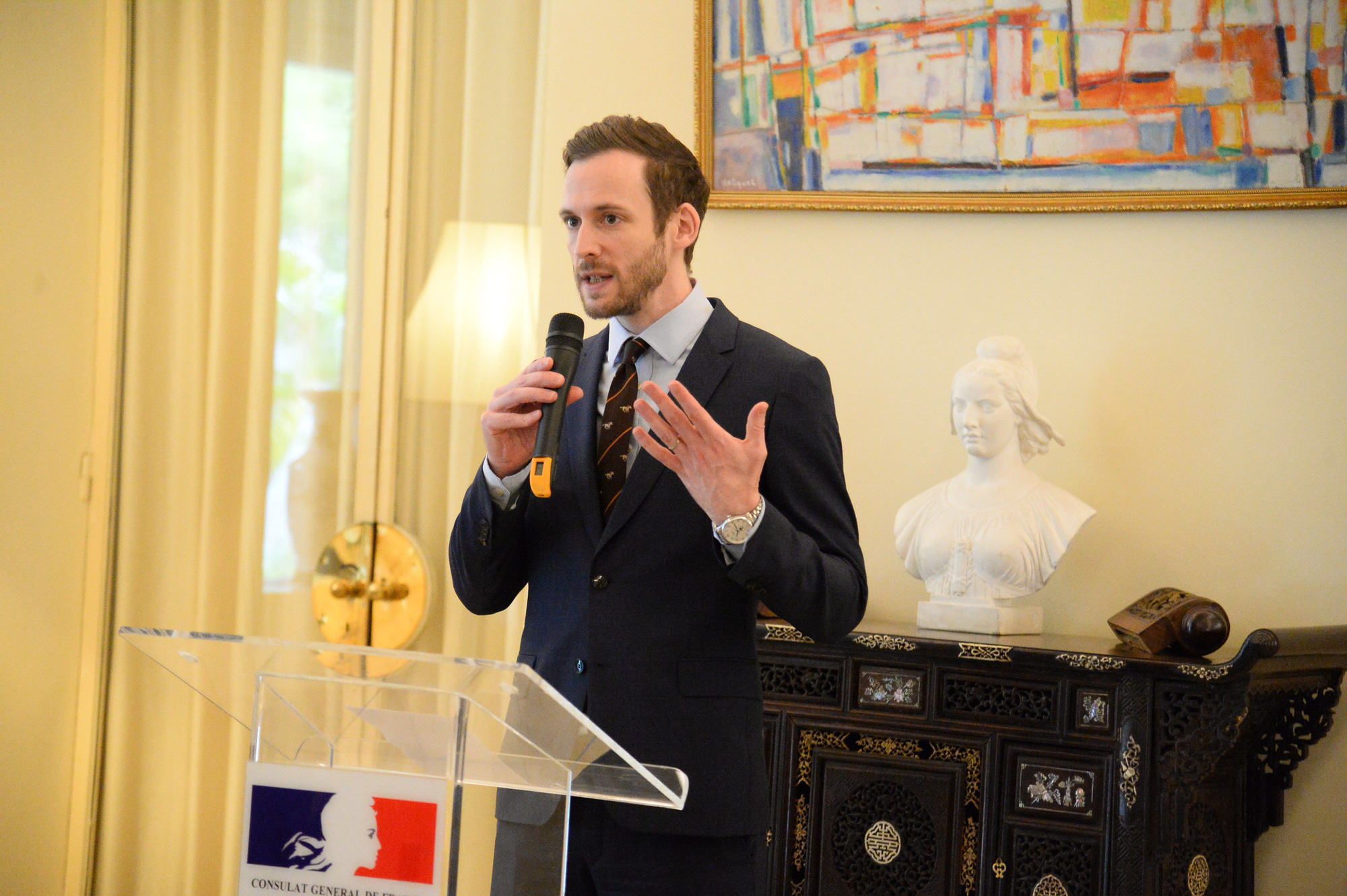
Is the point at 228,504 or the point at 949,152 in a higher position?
the point at 949,152

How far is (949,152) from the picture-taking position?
10.4 feet

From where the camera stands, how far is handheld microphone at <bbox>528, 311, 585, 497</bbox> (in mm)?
1393

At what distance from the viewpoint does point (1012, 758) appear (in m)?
2.47

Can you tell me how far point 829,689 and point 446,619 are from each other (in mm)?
1514

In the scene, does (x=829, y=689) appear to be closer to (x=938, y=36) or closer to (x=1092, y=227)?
(x=1092, y=227)

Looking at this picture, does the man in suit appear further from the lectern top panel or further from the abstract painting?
the abstract painting

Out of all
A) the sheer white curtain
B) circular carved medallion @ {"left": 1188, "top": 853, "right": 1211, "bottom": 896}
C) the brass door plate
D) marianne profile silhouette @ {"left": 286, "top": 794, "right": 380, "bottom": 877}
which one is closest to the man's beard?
marianne profile silhouette @ {"left": 286, "top": 794, "right": 380, "bottom": 877}

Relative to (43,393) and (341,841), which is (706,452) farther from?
(43,393)

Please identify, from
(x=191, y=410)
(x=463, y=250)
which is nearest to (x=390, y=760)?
(x=463, y=250)

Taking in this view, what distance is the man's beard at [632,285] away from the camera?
167 centimetres

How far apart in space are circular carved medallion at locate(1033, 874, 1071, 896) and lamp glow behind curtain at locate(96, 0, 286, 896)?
2468 mm

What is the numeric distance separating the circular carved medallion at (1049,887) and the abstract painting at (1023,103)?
67.2 inches

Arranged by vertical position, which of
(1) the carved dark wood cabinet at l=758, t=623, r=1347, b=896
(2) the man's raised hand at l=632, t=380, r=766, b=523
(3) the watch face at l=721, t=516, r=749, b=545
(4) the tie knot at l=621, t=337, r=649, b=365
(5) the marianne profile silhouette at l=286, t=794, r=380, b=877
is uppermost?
(4) the tie knot at l=621, t=337, r=649, b=365

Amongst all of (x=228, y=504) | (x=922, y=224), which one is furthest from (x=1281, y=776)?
(x=228, y=504)
